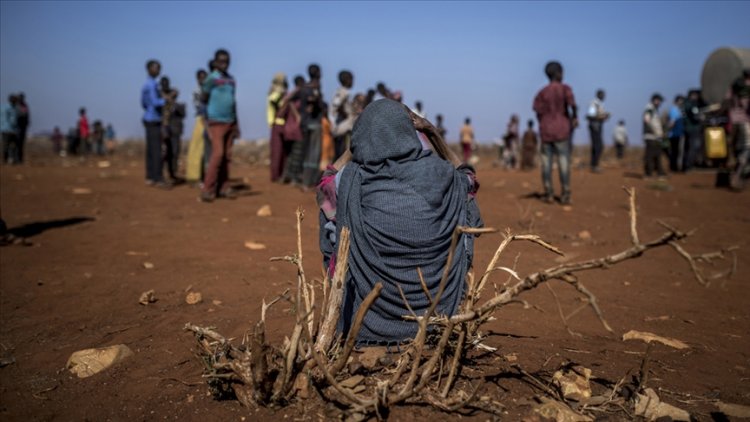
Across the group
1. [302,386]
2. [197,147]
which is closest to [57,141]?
[197,147]

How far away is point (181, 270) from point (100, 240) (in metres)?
1.78

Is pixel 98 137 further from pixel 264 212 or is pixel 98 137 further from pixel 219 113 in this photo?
pixel 264 212

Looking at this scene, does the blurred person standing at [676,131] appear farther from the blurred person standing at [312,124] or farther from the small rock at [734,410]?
the small rock at [734,410]

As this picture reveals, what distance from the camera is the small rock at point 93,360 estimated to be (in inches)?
123

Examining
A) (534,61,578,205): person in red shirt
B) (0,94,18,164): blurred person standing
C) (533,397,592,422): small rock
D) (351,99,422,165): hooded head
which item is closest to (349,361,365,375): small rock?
(533,397,592,422): small rock

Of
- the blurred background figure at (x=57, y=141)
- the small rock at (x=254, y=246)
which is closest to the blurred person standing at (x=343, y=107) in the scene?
the small rock at (x=254, y=246)

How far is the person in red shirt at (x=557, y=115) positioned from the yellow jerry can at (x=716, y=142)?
357 cm

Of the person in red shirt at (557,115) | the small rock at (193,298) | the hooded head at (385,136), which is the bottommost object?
the small rock at (193,298)

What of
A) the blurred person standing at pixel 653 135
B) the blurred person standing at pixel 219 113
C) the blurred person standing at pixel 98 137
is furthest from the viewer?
the blurred person standing at pixel 98 137

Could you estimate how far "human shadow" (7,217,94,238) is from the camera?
22.2ft

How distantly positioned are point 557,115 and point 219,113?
4.69m

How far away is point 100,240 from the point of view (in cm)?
635

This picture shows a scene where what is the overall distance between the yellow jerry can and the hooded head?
365 inches

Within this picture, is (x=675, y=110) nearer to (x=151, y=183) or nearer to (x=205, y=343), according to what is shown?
(x=151, y=183)
